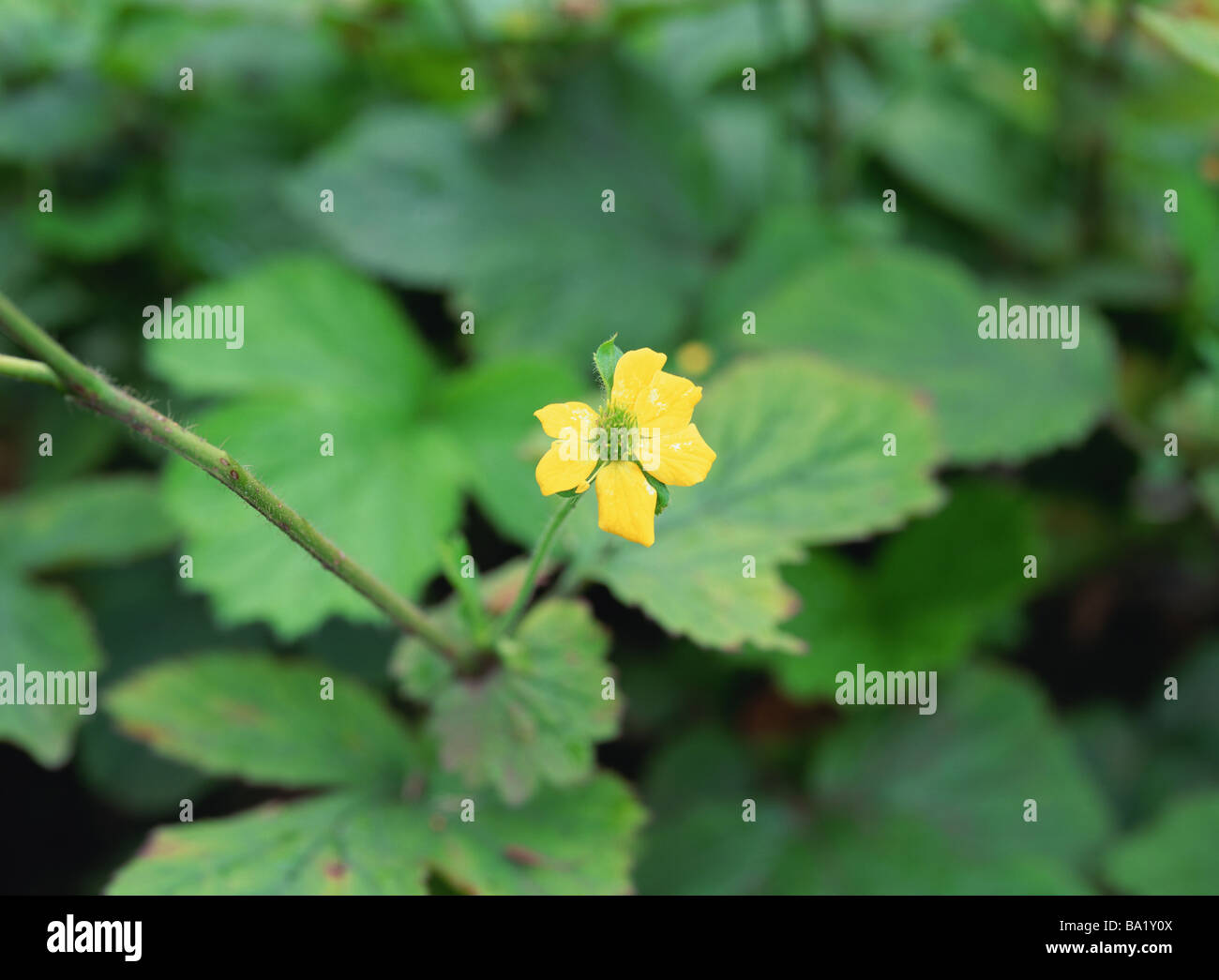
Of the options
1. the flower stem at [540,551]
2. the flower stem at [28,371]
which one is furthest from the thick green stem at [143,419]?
the flower stem at [540,551]

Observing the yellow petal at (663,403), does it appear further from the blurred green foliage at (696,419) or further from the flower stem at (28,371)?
the flower stem at (28,371)

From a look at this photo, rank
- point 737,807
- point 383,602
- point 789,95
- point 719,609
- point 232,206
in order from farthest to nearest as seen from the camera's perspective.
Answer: point 789,95 → point 232,206 → point 737,807 → point 719,609 → point 383,602

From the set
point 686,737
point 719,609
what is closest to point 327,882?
point 719,609

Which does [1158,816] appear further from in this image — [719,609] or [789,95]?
[789,95]

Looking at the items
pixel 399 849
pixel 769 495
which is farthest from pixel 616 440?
pixel 399 849

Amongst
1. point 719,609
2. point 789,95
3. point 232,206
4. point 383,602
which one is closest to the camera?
point 383,602

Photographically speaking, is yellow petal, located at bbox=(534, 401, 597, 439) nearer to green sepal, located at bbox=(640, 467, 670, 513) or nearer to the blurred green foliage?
green sepal, located at bbox=(640, 467, 670, 513)
